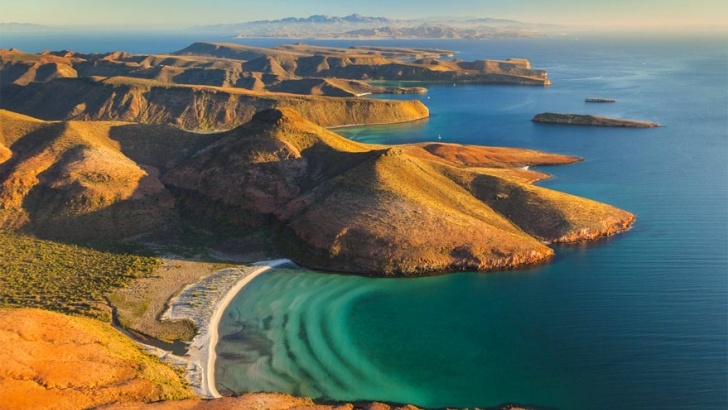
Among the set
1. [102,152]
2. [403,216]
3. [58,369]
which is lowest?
[58,369]

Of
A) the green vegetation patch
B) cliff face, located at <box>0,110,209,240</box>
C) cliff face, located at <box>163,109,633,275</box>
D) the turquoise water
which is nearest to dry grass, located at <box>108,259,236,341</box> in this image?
the green vegetation patch

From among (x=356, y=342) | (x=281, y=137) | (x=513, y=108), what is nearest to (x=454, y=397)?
(x=356, y=342)

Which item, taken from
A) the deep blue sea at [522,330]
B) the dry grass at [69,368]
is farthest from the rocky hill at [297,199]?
the dry grass at [69,368]

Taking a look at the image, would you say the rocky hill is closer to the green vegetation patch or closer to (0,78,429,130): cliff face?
the green vegetation patch

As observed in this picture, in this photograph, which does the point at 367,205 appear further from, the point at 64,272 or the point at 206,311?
the point at 64,272

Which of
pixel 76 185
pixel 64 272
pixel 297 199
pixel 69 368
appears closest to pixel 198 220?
pixel 297 199

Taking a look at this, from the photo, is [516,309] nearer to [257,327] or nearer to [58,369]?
[257,327]

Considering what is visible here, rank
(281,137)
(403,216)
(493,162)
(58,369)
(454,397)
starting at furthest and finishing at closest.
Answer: (493,162)
(281,137)
(403,216)
(454,397)
(58,369)

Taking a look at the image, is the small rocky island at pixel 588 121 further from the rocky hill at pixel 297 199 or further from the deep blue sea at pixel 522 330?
the rocky hill at pixel 297 199
